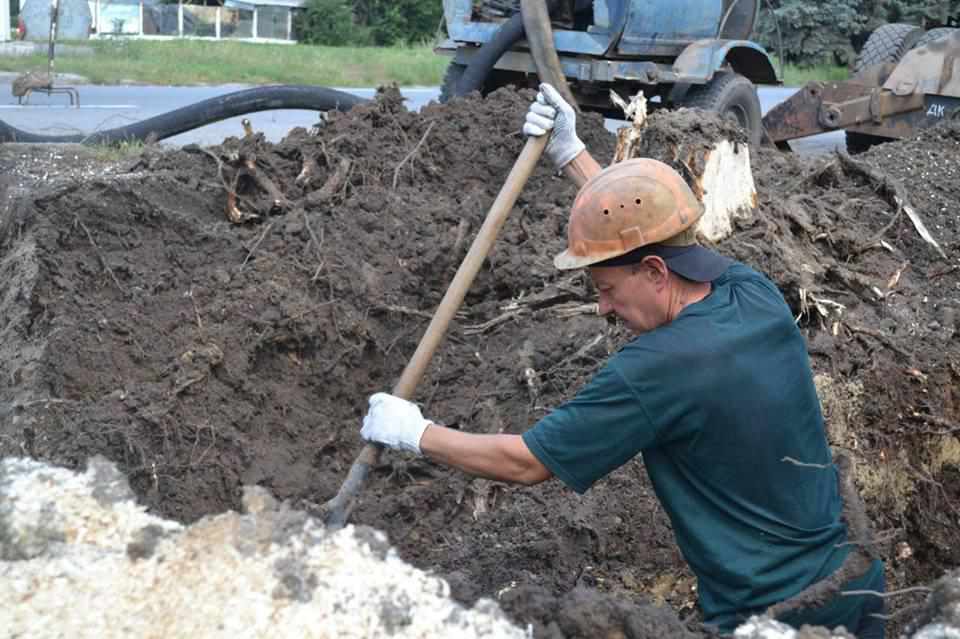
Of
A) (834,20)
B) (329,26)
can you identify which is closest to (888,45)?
(834,20)

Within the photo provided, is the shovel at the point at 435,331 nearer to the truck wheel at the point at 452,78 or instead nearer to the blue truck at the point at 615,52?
the blue truck at the point at 615,52

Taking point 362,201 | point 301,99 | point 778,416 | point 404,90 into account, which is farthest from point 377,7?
point 778,416

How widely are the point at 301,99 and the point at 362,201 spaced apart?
2349mm

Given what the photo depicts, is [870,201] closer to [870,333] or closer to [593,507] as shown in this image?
[870,333]

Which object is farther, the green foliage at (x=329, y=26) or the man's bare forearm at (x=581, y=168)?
the green foliage at (x=329, y=26)

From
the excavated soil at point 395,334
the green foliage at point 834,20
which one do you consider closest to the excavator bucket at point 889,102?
the excavated soil at point 395,334

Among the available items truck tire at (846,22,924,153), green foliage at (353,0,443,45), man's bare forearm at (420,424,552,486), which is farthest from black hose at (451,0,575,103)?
green foliage at (353,0,443,45)

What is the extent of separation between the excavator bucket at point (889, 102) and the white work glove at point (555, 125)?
5.94 meters

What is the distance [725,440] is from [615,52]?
6206mm

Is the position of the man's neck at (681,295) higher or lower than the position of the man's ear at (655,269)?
lower

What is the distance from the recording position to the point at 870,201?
6.29 m

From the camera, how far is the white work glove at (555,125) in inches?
154

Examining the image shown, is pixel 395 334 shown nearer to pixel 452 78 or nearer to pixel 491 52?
pixel 491 52

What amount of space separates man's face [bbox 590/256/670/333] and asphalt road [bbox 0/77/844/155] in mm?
7705
